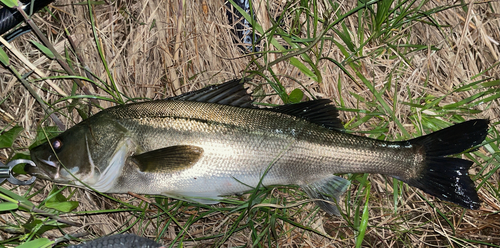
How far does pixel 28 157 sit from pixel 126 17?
60.8 inches

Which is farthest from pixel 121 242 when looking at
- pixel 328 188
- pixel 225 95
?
pixel 328 188

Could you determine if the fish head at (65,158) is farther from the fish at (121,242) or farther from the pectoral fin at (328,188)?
the pectoral fin at (328,188)

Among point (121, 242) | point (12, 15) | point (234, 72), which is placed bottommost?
point (121, 242)

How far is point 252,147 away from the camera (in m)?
2.90

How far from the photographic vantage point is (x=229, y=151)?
2.87 metres

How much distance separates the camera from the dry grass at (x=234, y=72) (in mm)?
3348

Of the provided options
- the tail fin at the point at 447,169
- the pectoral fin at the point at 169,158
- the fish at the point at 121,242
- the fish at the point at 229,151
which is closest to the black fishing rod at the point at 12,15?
the fish at the point at 229,151

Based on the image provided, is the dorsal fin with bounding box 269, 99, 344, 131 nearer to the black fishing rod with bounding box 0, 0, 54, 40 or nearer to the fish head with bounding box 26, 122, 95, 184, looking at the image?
the fish head with bounding box 26, 122, 95, 184

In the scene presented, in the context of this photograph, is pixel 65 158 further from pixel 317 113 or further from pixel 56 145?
pixel 317 113

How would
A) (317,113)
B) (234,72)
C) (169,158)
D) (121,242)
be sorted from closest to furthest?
(169,158)
(121,242)
(317,113)
(234,72)

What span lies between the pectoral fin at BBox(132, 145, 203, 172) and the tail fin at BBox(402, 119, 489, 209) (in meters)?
1.77

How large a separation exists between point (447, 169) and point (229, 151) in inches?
70.2

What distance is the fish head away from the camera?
9.34 ft

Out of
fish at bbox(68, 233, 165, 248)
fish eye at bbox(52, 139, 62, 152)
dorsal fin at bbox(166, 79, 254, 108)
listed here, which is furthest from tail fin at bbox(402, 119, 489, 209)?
fish eye at bbox(52, 139, 62, 152)
